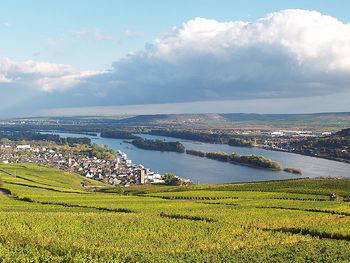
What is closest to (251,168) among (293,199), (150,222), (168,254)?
(293,199)

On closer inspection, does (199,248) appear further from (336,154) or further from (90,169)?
(336,154)

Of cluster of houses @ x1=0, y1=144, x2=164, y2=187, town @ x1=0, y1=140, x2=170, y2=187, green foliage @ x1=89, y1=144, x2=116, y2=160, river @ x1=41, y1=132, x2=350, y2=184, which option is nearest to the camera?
river @ x1=41, y1=132, x2=350, y2=184

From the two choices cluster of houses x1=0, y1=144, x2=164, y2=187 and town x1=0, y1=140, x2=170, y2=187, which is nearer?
town x1=0, y1=140, x2=170, y2=187

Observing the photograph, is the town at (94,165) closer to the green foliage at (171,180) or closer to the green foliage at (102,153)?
the green foliage at (102,153)

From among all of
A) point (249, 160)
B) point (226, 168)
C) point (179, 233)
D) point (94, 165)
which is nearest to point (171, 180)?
point (226, 168)

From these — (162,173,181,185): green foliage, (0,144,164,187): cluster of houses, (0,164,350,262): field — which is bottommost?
(0,144,164,187): cluster of houses

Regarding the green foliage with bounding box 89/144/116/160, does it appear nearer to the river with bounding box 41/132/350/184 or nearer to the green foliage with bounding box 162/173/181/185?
the river with bounding box 41/132/350/184

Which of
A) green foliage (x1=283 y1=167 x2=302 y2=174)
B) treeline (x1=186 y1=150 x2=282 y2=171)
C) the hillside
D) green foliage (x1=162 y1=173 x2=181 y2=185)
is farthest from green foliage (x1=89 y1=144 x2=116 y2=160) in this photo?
the hillside

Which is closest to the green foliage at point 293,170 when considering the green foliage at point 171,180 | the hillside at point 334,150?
the hillside at point 334,150
